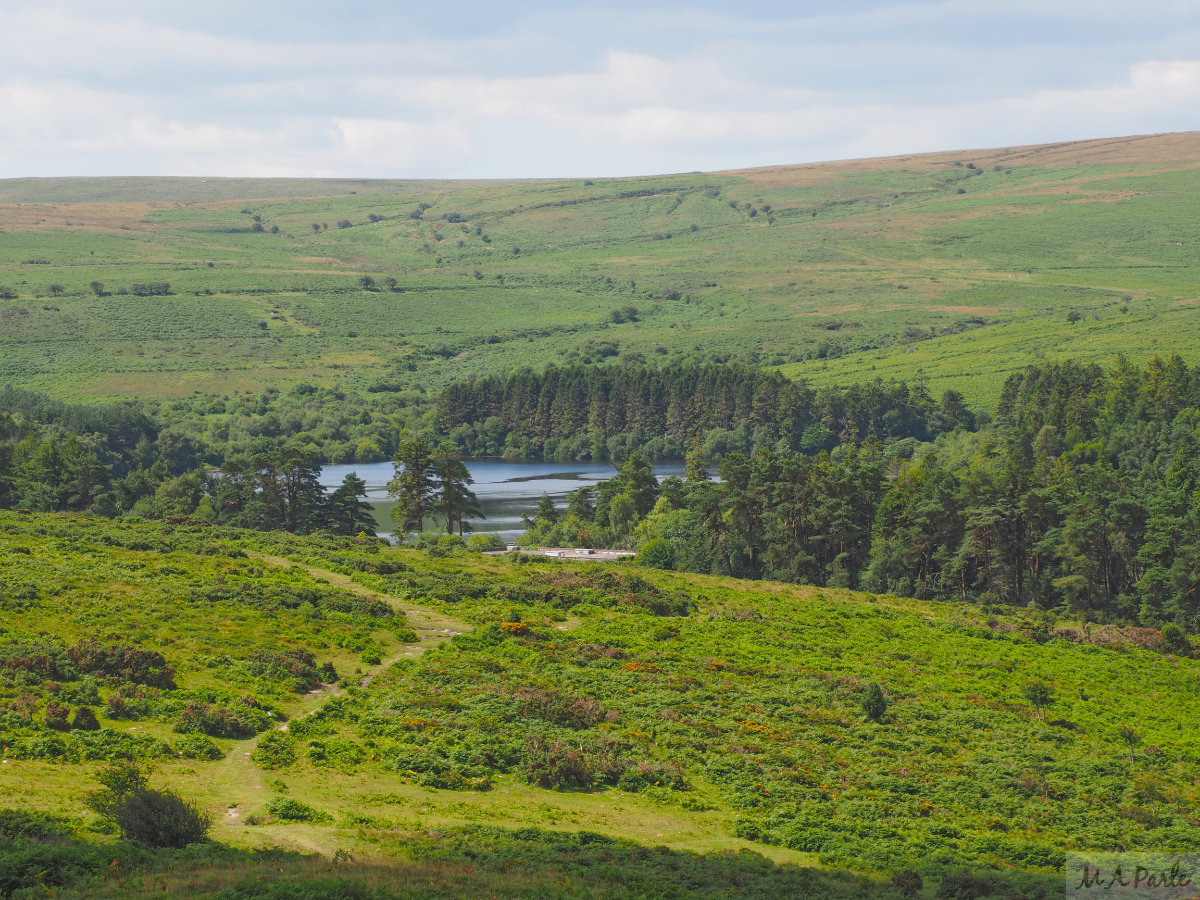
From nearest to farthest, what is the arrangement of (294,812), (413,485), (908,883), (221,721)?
(908,883)
(294,812)
(221,721)
(413,485)

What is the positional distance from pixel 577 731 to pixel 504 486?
136 metres

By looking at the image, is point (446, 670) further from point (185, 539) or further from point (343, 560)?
point (185, 539)

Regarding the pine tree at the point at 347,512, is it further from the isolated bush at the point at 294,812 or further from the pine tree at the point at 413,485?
the isolated bush at the point at 294,812

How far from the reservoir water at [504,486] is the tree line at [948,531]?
2033 cm

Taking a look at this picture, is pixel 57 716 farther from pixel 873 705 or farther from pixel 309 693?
A: pixel 873 705

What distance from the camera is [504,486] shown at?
570 ft

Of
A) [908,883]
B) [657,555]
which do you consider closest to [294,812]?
[908,883]

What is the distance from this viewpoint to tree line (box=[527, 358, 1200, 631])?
260ft

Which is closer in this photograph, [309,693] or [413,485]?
[309,693]

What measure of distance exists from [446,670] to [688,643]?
14.1 m

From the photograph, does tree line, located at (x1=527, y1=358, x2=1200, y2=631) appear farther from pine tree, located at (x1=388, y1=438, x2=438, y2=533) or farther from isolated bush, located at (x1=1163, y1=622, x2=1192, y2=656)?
pine tree, located at (x1=388, y1=438, x2=438, y2=533)

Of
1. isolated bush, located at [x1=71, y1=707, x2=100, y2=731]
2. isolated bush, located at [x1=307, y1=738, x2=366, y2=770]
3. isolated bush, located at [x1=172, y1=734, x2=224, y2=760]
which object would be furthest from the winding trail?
isolated bush, located at [x1=71, y1=707, x2=100, y2=731]

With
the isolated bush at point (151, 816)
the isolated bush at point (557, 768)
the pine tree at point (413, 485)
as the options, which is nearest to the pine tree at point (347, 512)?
the pine tree at point (413, 485)

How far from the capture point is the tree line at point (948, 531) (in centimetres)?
7931
